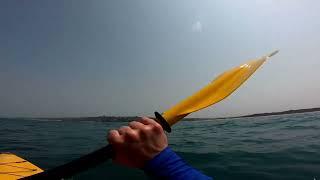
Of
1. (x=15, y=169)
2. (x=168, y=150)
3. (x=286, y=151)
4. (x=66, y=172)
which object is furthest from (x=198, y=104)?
(x=286, y=151)

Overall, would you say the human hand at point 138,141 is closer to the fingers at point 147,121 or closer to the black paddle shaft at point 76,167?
the fingers at point 147,121

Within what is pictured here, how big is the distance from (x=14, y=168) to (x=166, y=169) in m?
6.34

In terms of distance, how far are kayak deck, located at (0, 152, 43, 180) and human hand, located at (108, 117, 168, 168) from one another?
214 inches

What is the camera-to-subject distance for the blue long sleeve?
1.70 m

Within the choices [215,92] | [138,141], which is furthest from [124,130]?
[215,92]

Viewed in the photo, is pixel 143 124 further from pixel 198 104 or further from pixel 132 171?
pixel 132 171

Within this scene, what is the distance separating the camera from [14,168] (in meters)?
6.90

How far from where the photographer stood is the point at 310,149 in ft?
38.9

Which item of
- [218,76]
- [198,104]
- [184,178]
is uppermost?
[218,76]

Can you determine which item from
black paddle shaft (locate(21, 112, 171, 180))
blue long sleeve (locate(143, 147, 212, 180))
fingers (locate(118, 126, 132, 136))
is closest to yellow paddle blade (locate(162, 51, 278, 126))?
black paddle shaft (locate(21, 112, 171, 180))

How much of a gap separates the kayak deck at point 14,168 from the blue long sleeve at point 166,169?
548cm

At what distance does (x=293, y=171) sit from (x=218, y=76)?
6.88m

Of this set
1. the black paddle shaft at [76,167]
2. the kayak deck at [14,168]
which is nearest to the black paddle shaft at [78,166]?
the black paddle shaft at [76,167]

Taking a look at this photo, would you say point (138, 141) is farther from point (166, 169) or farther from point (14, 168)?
point (14, 168)
